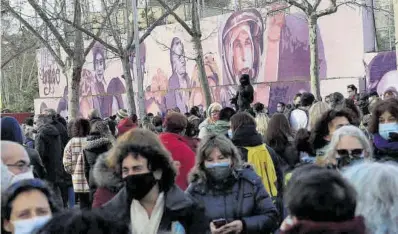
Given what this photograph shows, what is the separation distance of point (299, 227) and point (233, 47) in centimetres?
3001

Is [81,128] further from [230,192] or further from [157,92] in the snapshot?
[157,92]

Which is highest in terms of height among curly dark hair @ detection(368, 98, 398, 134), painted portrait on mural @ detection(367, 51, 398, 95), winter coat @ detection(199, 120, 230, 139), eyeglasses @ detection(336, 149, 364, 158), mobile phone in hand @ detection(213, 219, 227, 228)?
painted portrait on mural @ detection(367, 51, 398, 95)

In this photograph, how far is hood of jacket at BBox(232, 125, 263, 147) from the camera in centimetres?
691

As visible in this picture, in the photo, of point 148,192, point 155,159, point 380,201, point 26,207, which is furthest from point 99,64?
point 380,201

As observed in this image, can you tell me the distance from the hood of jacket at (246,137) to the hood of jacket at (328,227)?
4093mm

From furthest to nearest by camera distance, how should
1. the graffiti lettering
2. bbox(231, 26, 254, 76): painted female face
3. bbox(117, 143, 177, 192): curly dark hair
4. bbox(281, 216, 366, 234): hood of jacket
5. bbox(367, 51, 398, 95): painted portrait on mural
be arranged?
the graffiti lettering
bbox(231, 26, 254, 76): painted female face
bbox(367, 51, 398, 95): painted portrait on mural
bbox(117, 143, 177, 192): curly dark hair
bbox(281, 216, 366, 234): hood of jacket

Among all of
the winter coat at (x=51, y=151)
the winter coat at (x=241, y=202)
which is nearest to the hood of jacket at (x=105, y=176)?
the winter coat at (x=241, y=202)

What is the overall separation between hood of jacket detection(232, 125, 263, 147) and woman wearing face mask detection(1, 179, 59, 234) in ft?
11.8

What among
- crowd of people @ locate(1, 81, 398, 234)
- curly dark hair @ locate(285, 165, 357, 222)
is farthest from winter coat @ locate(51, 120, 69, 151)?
curly dark hair @ locate(285, 165, 357, 222)

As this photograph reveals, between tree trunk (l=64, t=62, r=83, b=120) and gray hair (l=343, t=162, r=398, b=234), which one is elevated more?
tree trunk (l=64, t=62, r=83, b=120)

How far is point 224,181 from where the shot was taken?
16.6ft

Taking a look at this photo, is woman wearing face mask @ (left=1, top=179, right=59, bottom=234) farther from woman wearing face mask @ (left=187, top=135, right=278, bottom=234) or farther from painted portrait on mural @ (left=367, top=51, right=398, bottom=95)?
painted portrait on mural @ (left=367, top=51, right=398, bottom=95)

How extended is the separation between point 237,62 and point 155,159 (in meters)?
28.3

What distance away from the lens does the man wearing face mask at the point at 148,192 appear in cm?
405
